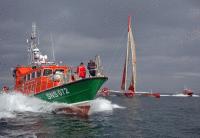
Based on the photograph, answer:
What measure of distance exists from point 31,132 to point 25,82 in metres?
12.2

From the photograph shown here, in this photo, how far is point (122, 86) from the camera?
242 ft

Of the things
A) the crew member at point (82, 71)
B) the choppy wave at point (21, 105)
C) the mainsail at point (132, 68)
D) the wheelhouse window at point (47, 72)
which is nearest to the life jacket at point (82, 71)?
the crew member at point (82, 71)

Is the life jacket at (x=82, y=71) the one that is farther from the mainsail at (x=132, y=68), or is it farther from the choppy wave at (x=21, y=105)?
the mainsail at (x=132, y=68)

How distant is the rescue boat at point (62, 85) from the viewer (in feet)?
76.8

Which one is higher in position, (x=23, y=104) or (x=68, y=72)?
(x=68, y=72)

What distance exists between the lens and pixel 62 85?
23.7 m

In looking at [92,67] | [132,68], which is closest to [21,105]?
[92,67]

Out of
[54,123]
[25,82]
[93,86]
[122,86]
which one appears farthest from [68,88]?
[122,86]

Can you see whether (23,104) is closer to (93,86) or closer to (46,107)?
(46,107)

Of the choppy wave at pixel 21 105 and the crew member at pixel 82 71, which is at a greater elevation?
the crew member at pixel 82 71

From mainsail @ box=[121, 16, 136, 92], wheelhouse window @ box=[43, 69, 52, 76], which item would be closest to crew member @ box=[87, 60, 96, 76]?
wheelhouse window @ box=[43, 69, 52, 76]

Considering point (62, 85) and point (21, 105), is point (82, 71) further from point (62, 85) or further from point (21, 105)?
point (21, 105)

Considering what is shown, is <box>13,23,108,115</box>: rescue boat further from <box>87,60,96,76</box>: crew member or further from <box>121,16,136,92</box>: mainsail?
<box>121,16,136,92</box>: mainsail

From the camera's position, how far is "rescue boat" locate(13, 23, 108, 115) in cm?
2342
